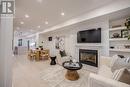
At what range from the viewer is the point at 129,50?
11.8 ft

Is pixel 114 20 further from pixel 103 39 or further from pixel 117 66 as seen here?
A: pixel 117 66

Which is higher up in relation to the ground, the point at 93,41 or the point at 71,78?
the point at 93,41

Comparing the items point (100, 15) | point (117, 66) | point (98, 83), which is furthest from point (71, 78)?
point (100, 15)

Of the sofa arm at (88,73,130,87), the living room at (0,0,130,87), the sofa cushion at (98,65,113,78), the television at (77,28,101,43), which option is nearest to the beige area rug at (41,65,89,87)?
the living room at (0,0,130,87)

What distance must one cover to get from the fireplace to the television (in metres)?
0.53

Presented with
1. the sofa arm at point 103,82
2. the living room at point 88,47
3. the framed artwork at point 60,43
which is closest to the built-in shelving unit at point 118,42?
the living room at point 88,47

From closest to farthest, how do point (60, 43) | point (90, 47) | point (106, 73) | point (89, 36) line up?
point (106, 73) < point (89, 36) < point (90, 47) < point (60, 43)

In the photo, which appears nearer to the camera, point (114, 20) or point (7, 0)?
point (7, 0)

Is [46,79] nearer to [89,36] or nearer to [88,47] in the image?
[88,47]

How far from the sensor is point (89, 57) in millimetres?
5391

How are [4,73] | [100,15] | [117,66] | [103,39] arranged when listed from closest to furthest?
[4,73] → [117,66] → [100,15] → [103,39]

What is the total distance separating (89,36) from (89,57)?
42.2 inches

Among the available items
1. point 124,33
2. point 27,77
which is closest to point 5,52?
point 27,77

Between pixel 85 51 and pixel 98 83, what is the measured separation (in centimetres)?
385
